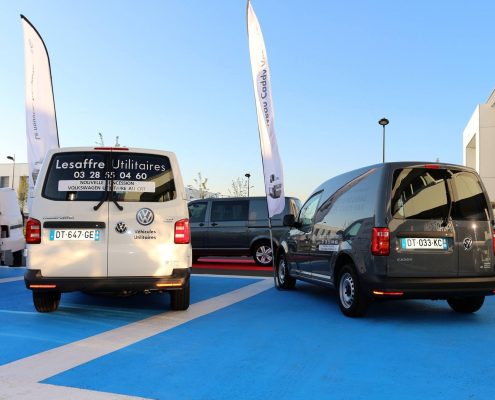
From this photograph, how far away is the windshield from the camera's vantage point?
5551mm

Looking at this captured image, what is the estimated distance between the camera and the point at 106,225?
5.47 metres

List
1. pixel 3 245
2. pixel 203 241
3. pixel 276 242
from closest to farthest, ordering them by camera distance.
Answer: pixel 3 245 → pixel 276 242 → pixel 203 241

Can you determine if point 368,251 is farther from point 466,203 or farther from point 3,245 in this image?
point 3,245

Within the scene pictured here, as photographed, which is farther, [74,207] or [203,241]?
[203,241]

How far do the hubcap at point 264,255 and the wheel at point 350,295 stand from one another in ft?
22.8

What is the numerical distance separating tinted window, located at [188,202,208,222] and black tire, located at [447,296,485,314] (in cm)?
839

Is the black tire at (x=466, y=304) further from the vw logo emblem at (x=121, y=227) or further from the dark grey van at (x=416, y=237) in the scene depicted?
the vw logo emblem at (x=121, y=227)

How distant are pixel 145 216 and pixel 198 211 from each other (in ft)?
27.8

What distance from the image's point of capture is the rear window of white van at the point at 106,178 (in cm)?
554

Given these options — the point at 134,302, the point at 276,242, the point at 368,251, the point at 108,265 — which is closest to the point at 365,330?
the point at 368,251

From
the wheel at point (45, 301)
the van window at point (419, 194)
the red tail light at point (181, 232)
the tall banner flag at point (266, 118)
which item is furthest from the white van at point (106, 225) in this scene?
the tall banner flag at point (266, 118)

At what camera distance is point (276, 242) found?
41.7 ft

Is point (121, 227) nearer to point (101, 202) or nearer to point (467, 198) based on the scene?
point (101, 202)

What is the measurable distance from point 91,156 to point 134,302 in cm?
245
